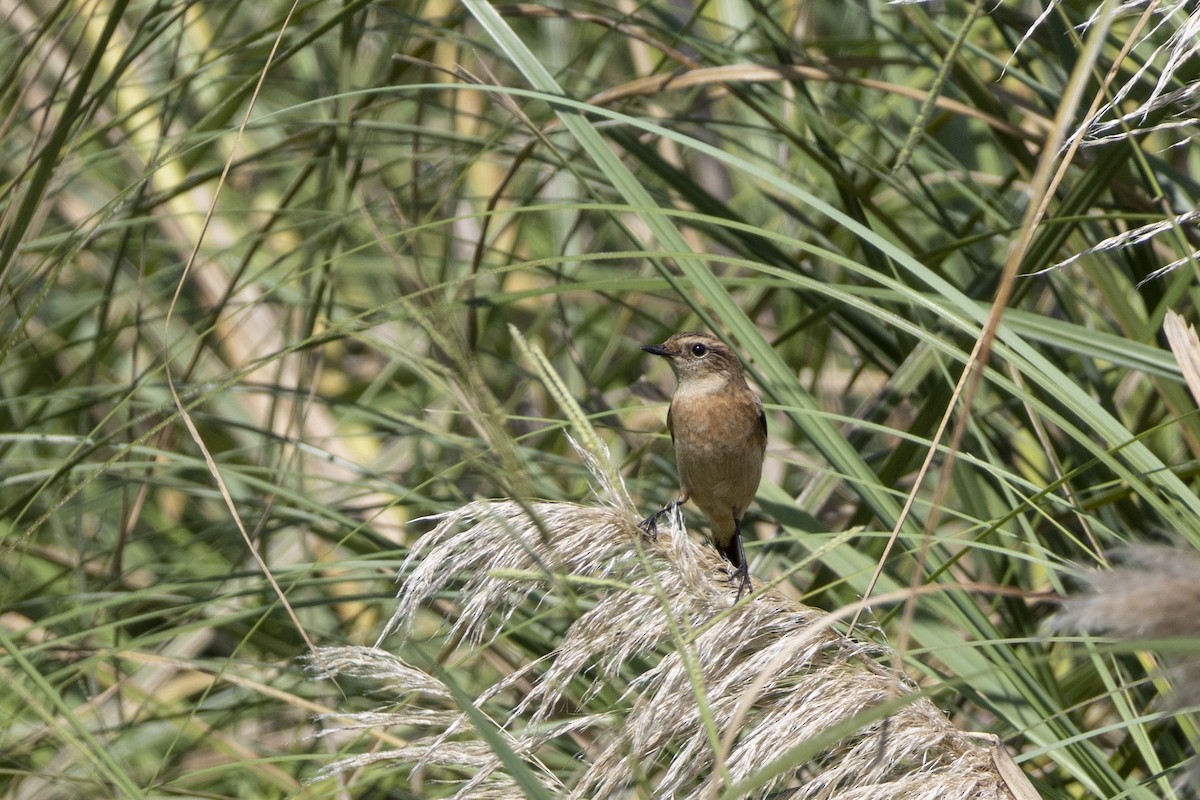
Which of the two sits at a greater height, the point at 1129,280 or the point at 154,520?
the point at 1129,280

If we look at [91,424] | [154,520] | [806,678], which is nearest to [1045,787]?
[806,678]

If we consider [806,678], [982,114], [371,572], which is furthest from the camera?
[371,572]

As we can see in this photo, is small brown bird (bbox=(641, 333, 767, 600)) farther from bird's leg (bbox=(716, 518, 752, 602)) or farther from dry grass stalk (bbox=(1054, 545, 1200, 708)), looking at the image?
dry grass stalk (bbox=(1054, 545, 1200, 708))

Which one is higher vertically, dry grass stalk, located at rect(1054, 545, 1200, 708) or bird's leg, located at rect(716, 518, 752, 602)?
dry grass stalk, located at rect(1054, 545, 1200, 708)

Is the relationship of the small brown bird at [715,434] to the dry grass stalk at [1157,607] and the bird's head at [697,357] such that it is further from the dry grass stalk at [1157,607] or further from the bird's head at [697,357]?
the dry grass stalk at [1157,607]

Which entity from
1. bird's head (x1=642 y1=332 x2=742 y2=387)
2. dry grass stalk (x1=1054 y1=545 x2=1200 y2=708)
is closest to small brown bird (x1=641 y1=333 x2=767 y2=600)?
bird's head (x1=642 y1=332 x2=742 y2=387)

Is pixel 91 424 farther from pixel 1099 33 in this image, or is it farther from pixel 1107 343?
pixel 1099 33

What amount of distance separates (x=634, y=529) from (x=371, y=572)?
1.26 meters

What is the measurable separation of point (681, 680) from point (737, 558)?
168cm

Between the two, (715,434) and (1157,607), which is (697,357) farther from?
(1157,607)

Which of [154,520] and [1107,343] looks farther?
[154,520]

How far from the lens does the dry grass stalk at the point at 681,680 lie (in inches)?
61.8

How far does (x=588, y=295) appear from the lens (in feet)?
15.3

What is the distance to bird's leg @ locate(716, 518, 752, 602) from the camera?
7.64ft
